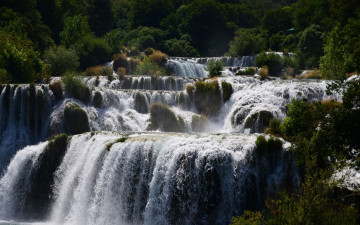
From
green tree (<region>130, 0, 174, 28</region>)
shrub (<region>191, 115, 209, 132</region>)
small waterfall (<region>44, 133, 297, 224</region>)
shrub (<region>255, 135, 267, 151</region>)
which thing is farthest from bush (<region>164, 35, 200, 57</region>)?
shrub (<region>255, 135, 267, 151</region>)

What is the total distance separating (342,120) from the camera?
1300cm

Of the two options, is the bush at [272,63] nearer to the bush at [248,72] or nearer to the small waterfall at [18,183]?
the bush at [248,72]

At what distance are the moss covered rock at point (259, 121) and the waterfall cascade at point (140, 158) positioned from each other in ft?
0.20

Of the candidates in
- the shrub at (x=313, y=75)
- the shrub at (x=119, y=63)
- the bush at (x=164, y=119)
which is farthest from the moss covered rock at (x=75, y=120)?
the shrub at (x=313, y=75)

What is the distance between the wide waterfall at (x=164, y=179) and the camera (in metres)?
17.1

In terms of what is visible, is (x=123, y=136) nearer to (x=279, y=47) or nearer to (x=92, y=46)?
(x=92, y=46)

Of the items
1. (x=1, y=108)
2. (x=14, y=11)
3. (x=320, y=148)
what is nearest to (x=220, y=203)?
(x=320, y=148)

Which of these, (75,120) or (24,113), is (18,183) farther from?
(24,113)

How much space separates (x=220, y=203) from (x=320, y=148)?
207 inches

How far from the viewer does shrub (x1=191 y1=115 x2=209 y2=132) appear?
1090 inches

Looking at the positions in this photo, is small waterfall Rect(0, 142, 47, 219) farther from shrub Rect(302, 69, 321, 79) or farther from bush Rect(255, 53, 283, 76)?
bush Rect(255, 53, 283, 76)

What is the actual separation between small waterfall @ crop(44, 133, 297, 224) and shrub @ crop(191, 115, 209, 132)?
7.50 meters

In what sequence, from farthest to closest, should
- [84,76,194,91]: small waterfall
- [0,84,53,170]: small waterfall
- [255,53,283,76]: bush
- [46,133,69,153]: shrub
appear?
[255,53,283,76]: bush
[84,76,194,91]: small waterfall
[0,84,53,170]: small waterfall
[46,133,69,153]: shrub

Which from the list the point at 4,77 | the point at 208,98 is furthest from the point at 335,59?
the point at 4,77
